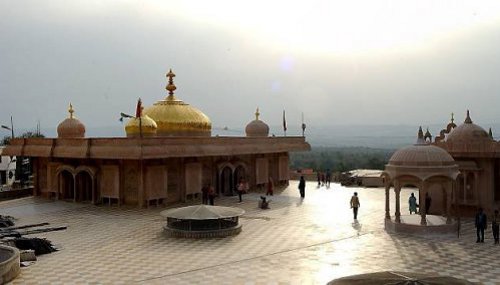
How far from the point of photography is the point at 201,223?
1984 cm

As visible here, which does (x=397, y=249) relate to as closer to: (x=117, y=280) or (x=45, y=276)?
(x=117, y=280)

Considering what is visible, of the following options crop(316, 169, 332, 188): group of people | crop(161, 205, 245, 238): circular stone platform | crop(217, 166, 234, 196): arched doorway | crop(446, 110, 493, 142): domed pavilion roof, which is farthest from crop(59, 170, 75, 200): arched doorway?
crop(446, 110, 493, 142): domed pavilion roof

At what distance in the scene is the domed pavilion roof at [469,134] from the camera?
23073 millimetres

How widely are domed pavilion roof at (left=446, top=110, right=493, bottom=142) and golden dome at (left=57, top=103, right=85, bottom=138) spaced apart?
20758 mm

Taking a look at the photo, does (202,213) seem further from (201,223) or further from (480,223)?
(480,223)

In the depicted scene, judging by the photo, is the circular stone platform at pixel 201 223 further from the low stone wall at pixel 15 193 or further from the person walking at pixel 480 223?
the low stone wall at pixel 15 193

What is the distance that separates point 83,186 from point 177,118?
7513 millimetres

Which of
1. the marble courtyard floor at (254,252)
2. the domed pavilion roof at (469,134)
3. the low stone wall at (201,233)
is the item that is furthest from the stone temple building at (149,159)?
the domed pavilion roof at (469,134)

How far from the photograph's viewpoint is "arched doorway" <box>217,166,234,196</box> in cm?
3133

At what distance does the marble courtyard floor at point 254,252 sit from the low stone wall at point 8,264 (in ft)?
0.78

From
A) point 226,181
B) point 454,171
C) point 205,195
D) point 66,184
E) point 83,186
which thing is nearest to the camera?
point 454,171

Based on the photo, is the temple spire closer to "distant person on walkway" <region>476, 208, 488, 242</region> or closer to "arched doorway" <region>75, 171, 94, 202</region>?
"distant person on walkway" <region>476, 208, 488, 242</region>

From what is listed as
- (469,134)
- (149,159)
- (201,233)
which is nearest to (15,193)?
(149,159)

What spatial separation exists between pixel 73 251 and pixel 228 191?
15190 millimetres
